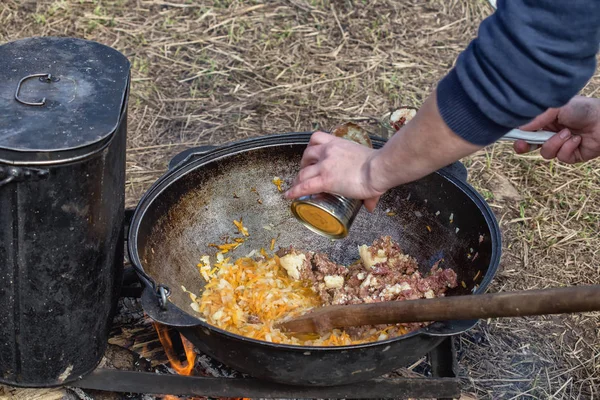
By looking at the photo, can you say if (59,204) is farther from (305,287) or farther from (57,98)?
(305,287)

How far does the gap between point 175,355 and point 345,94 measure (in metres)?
2.78

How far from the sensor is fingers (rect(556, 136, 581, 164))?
2.96 metres

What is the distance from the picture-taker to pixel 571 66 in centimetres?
176

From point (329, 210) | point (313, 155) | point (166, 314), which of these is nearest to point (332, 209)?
point (329, 210)

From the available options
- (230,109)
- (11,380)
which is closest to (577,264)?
(230,109)

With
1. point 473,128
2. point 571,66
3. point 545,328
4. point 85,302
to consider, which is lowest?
point 545,328

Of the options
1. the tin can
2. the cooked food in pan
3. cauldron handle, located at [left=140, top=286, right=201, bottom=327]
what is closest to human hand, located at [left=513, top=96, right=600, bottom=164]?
the cooked food in pan

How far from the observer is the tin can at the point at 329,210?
258 centimetres

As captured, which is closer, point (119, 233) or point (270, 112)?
point (119, 233)

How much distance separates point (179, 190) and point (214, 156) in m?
0.24

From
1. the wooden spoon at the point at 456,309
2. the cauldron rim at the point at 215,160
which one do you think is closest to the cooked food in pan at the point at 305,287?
the wooden spoon at the point at 456,309

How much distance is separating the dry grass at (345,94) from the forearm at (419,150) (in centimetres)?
170

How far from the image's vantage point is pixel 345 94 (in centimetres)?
524

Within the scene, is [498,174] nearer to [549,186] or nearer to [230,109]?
[549,186]
